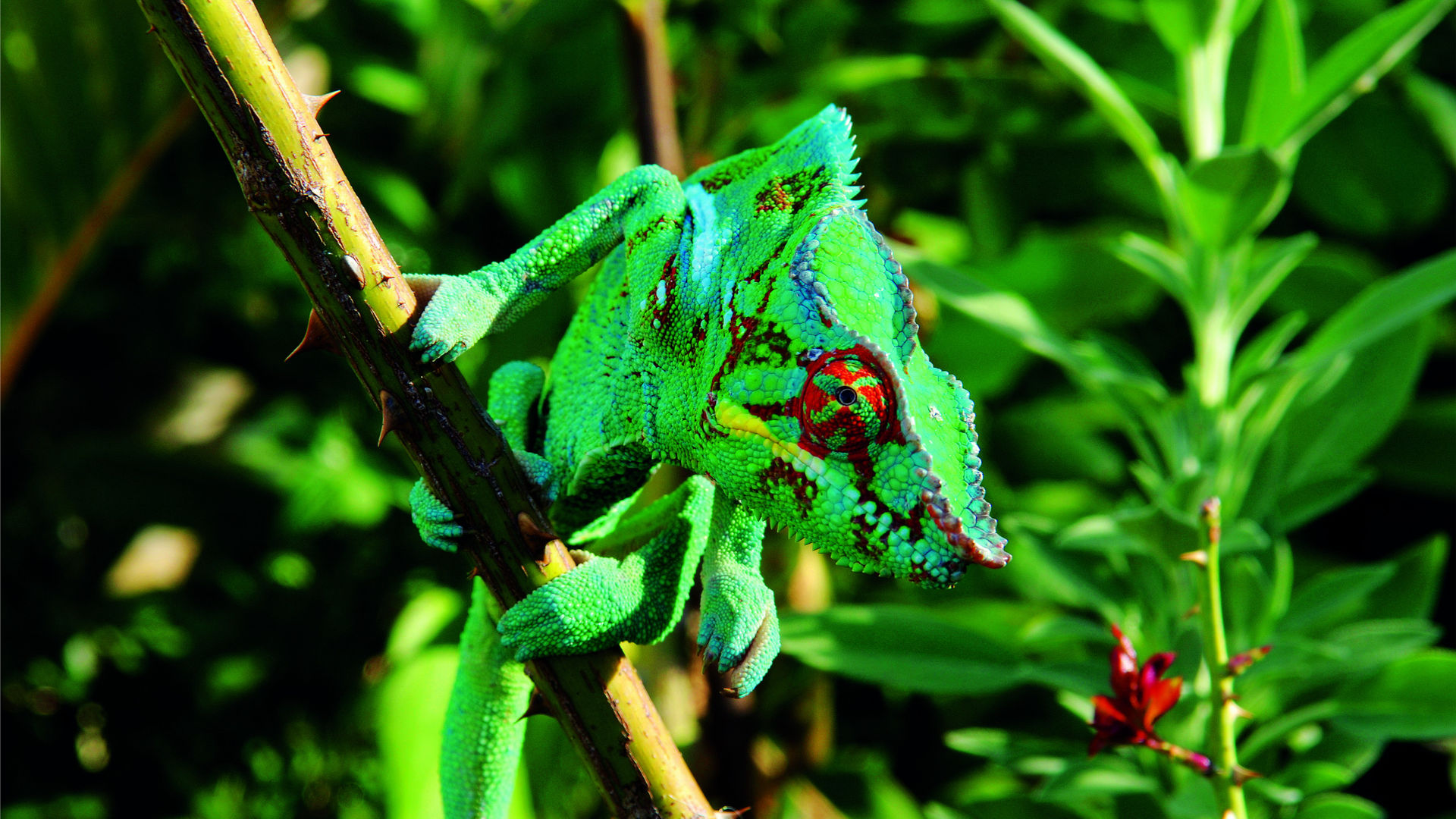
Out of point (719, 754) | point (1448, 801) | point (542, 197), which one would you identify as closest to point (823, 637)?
point (719, 754)

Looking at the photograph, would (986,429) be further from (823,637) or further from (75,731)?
(75,731)

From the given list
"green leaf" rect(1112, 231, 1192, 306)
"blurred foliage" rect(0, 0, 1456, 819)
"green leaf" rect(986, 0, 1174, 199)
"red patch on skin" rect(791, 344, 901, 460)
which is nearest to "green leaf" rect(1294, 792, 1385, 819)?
"blurred foliage" rect(0, 0, 1456, 819)

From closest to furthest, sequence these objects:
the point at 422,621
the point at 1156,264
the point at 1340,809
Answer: the point at 1340,809 → the point at 1156,264 → the point at 422,621

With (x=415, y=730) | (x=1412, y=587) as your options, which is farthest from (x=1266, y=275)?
(x=415, y=730)

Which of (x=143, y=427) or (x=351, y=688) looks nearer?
(x=351, y=688)

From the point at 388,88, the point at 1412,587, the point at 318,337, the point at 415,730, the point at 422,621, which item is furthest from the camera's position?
the point at 388,88

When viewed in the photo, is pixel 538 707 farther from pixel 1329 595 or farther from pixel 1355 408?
pixel 1355 408
